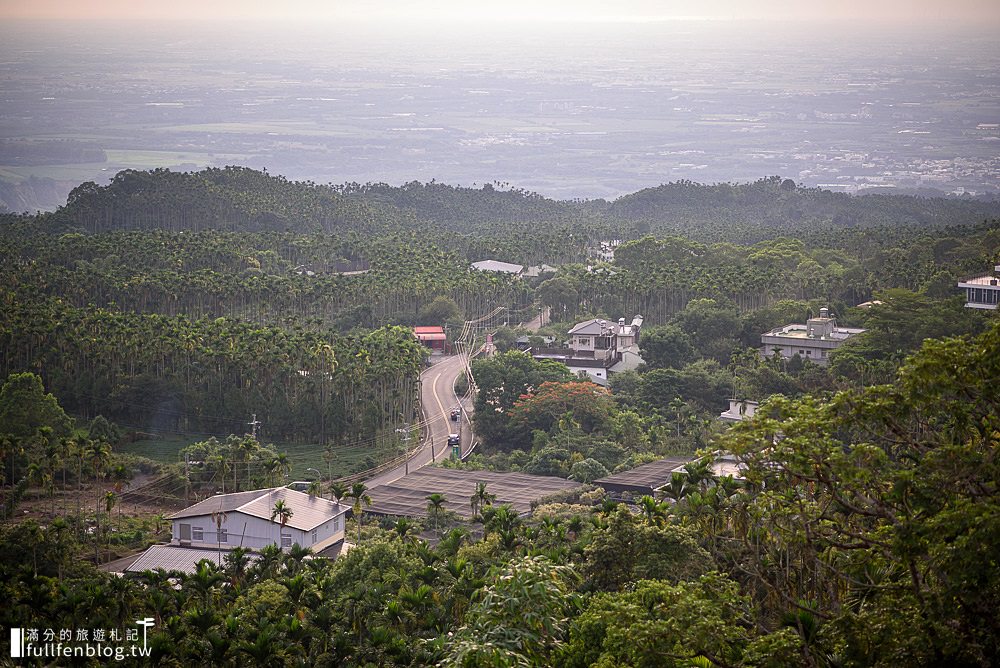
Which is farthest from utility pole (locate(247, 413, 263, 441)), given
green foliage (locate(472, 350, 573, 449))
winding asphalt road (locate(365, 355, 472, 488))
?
green foliage (locate(472, 350, 573, 449))

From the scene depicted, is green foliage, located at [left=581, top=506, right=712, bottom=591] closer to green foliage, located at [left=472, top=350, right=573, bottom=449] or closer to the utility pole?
green foliage, located at [left=472, top=350, right=573, bottom=449]

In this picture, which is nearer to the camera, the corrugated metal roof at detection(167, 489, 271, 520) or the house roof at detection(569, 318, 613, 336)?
the corrugated metal roof at detection(167, 489, 271, 520)

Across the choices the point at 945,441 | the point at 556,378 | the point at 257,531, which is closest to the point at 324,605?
the point at 257,531

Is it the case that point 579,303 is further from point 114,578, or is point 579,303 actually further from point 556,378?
point 114,578

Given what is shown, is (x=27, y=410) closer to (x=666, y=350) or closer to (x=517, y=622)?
(x=666, y=350)

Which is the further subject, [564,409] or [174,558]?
[564,409]

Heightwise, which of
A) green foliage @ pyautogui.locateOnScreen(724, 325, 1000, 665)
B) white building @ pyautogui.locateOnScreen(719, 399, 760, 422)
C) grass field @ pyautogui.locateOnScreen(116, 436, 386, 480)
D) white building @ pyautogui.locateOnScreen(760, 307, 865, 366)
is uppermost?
green foliage @ pyautogui.locateOnScreen(724, 325, 1000, 665)

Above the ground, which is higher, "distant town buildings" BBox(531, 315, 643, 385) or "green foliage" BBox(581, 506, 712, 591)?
"green foliage" BBox(581, 506, 712, 591)

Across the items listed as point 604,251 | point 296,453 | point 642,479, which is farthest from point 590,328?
point 604,251
